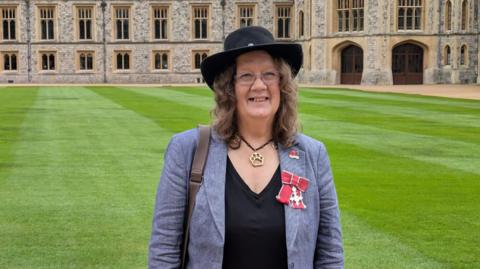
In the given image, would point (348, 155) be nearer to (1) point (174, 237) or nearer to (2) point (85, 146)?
(2) point (85, 146)

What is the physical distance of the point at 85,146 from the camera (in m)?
13.0

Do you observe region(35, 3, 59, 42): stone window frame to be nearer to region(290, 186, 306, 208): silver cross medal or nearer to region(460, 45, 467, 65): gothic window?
region(460, 45, 467, 65): gothic window

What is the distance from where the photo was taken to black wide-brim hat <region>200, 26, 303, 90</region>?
3225 millimetres

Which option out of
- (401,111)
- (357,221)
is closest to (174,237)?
(357,221)

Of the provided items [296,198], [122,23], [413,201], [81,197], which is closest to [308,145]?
[296,198]

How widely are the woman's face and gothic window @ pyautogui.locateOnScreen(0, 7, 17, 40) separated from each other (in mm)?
49811

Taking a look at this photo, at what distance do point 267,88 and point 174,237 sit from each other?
709 mm

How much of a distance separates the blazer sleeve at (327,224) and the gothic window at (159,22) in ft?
159

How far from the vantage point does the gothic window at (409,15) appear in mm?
42781

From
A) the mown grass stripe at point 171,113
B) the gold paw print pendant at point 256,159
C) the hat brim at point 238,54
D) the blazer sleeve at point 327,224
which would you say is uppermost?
the hat brim at point 238,54

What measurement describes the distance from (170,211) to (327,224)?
661 millimetres

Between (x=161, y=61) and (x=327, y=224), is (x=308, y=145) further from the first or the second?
(x=161, y=61)

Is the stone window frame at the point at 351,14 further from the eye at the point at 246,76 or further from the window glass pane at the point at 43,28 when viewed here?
the eye at the point at 246,76

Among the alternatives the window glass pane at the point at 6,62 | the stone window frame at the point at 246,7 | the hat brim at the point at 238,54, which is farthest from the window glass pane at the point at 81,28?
the hat brim at the point at 238,54
